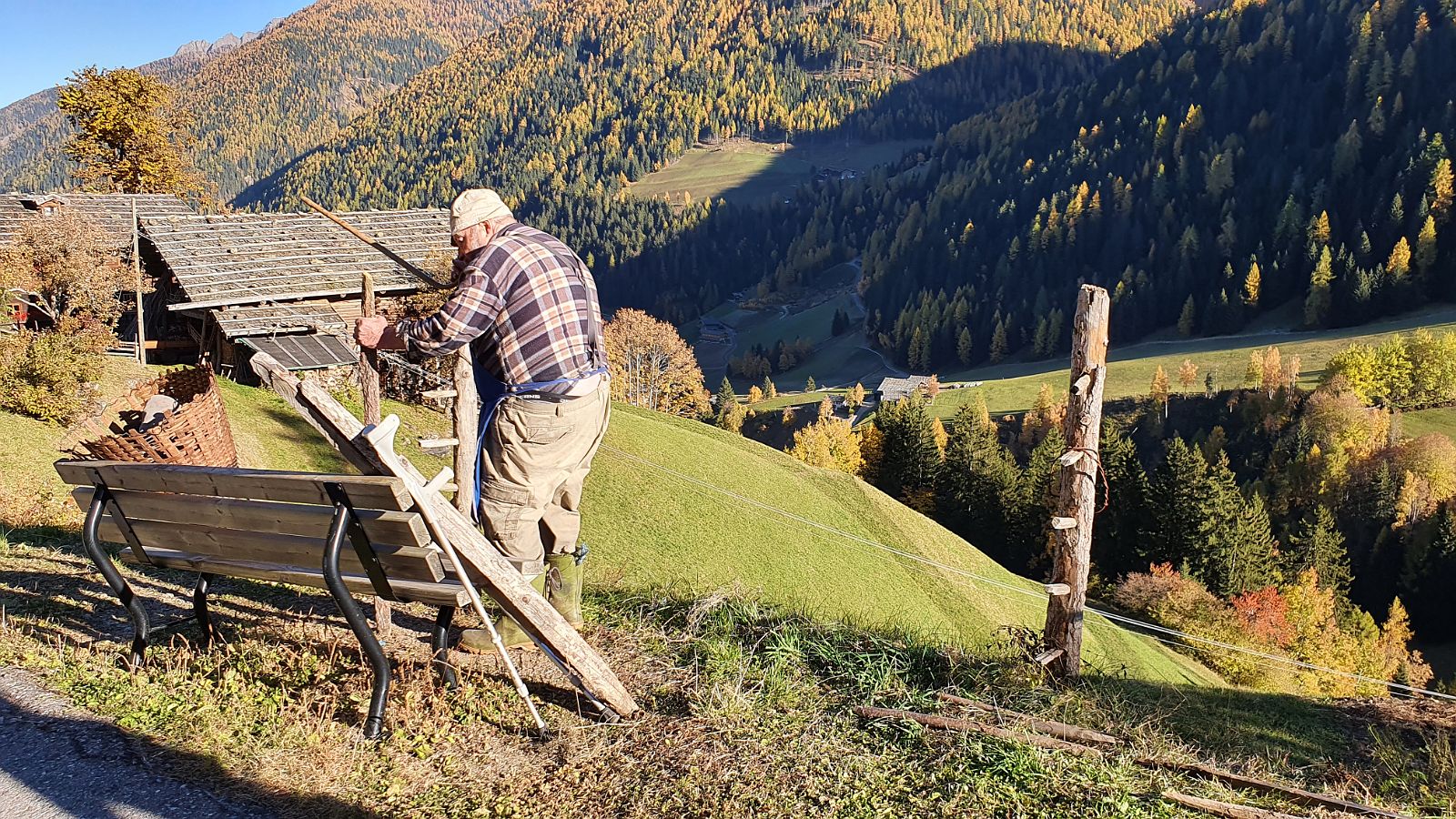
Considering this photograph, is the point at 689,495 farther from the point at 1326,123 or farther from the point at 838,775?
the point at 1326,123

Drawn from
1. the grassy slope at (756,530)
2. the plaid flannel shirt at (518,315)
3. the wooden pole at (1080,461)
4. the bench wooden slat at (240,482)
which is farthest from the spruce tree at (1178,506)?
the bench wooden slat at (240,482)

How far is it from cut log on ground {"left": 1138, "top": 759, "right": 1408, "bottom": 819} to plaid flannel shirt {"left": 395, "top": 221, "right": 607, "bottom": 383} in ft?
14.4

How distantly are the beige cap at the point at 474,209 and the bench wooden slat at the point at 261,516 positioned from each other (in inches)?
72.9

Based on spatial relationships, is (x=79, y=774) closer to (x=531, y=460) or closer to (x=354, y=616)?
(x=354, y=616)

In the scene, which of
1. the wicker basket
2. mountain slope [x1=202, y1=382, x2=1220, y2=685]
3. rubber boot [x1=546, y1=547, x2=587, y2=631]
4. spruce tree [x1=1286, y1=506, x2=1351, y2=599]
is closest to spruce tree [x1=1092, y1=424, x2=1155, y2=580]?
spruce tree [x1=1286, y1=506, x2=1351, y2=599]

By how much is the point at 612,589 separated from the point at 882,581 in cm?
2072

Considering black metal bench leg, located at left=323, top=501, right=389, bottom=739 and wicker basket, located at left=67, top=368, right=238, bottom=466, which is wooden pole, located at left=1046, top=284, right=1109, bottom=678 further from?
wicker basket, located at left=67, top=368, right=238, bottom=466

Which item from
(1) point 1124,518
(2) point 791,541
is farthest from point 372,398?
(1) point 1124,518

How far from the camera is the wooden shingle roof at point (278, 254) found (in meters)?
28.3

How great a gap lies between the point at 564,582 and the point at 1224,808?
4416 mm

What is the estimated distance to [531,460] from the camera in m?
5.84

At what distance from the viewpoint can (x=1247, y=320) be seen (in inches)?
6299

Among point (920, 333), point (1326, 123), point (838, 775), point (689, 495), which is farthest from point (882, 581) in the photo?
point (1326, 123)

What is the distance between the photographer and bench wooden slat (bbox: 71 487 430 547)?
4.85m
